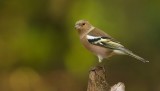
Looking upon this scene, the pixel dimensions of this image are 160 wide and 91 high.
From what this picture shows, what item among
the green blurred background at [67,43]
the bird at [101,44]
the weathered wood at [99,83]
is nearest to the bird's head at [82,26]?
the bird at [101,44]

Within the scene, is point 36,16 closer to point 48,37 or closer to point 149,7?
point 48,37

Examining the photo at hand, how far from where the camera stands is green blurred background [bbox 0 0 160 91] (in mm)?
14594

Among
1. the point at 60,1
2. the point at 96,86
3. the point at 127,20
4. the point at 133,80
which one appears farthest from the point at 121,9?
the point at 96,86

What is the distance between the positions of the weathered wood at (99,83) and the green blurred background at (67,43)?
269 inches

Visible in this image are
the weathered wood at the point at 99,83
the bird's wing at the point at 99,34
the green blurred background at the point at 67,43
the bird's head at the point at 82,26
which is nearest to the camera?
the weathered wood at the point at 99,83

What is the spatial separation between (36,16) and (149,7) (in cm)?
237

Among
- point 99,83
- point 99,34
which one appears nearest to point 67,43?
point 99,34

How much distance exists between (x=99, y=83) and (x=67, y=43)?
8.49 meters

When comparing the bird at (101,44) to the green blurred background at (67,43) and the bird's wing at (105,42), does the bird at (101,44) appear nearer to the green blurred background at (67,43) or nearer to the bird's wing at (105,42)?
the bird's wing at (105,42)

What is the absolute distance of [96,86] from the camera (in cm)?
672

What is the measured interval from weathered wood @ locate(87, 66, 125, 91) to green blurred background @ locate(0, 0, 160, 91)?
6826 millimetres

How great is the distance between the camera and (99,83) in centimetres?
Result: 679

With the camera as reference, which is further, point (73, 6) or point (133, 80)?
point (133, 80)

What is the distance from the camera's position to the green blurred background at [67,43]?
14.6 meters
